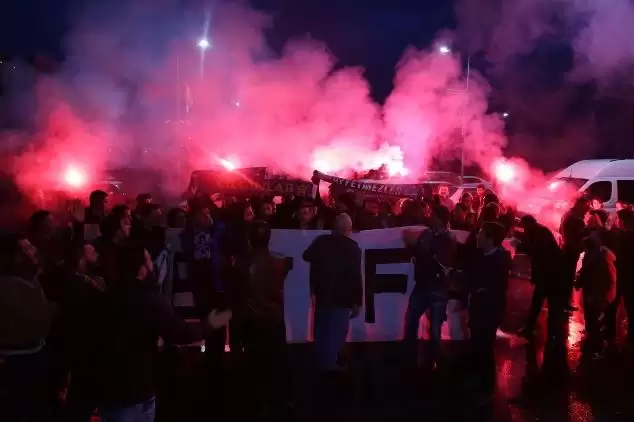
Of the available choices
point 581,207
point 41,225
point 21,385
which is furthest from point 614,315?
point 21,385

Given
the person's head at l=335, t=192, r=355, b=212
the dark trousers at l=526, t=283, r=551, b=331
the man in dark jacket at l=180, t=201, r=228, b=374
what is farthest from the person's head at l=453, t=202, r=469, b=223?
the man in dark jacket at l=180, t=201, r=228, b=374

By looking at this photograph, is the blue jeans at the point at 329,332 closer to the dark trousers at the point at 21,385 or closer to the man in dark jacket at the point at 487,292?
the man in dark jacket at the point at 487,292

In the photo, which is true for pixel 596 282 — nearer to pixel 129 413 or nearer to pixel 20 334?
pixel 129 413

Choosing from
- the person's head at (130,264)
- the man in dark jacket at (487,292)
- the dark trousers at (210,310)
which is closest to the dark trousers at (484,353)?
the man in dark jacket at (487,292)

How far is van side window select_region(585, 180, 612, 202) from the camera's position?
15789 millimetres

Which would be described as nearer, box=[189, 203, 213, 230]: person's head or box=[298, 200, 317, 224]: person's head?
box=[189, 203, 213, 230]: person's head

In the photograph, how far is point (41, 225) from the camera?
567 cm

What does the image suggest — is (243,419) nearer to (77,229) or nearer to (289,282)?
(289,282)

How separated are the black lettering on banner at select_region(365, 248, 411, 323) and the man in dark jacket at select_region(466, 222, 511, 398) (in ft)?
6.03

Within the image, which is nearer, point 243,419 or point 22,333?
point 22,333

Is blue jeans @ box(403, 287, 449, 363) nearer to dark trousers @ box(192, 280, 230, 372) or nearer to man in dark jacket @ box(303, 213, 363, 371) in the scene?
man in dark jacket @ box(303, 213, 363, 371)

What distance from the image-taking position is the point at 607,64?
1141 centimetres

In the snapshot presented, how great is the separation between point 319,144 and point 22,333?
13394mm

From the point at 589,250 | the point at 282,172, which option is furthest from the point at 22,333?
the point at 282,172
